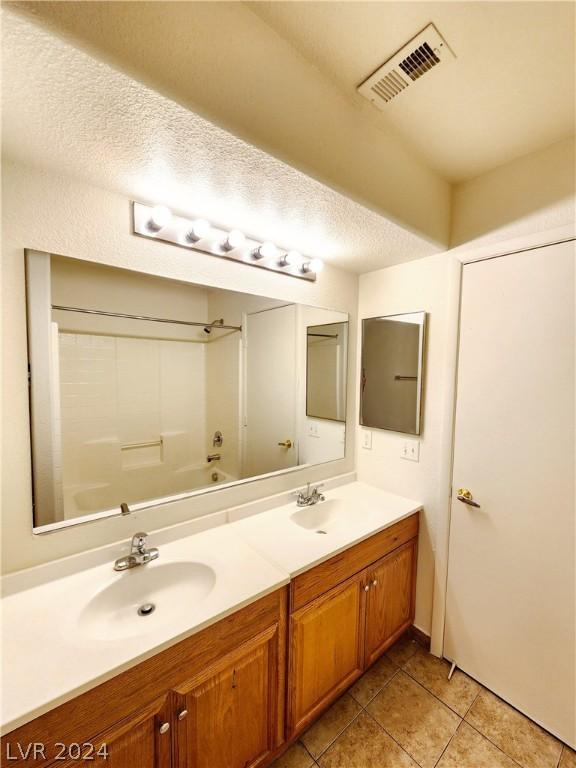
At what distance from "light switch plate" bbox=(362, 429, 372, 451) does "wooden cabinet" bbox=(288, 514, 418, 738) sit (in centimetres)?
47

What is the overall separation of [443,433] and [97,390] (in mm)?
1626

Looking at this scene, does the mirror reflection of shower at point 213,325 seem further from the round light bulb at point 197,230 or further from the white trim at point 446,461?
the white trim at point 446,461

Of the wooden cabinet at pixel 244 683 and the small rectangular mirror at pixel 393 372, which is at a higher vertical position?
the small rectangular mirror at pixel 393 372

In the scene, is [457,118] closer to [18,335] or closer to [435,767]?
[18,335]

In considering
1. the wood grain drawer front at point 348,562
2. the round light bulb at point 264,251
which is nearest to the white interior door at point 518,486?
the wood grain drawer front at point 348,562

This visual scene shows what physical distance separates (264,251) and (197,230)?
339 mm

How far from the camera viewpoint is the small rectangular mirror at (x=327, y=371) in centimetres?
187

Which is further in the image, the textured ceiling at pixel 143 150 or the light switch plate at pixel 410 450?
the light switch plate at pixel 410 450

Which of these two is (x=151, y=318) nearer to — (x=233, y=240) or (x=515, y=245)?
(x=233, y=240)

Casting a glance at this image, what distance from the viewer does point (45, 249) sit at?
1005mm

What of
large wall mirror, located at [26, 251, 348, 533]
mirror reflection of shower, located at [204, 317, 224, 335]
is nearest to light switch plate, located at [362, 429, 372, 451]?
large wall mirror, located at [26, 251, 348, 533]

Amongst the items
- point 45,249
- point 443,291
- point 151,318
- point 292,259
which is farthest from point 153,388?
point 443,291

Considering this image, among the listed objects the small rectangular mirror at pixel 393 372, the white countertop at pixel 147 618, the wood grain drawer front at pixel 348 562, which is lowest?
the wood grain drawer front at pixel 348 562

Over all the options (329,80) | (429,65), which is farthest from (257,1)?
(429,65)
